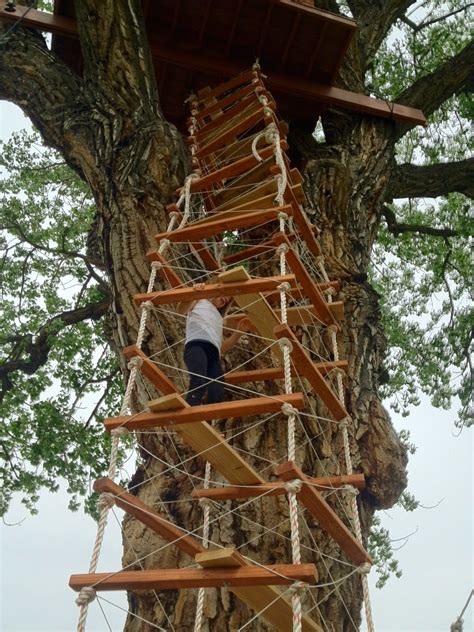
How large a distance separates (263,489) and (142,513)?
1.29 ft

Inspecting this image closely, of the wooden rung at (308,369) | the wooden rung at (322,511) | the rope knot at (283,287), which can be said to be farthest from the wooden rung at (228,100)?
the wooden rung at (322,511)

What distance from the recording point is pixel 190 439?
2.04m

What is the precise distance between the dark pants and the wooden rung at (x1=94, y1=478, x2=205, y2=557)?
0.60m

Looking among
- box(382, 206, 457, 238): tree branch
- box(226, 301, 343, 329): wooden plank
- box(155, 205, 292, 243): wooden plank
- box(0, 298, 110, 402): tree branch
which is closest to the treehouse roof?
box(382, 206, 457, 238): tree branch

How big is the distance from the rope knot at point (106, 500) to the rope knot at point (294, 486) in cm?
53

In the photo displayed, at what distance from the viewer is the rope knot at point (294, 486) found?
1.82m

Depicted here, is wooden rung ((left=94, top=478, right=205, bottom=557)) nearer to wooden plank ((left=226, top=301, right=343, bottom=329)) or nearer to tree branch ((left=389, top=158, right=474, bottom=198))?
wooden plank ((left=226, top=301, right=343, bottom=329))

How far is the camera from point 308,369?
2.39 m

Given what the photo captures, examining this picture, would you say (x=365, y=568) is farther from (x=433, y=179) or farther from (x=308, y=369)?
(x=433, y=179)

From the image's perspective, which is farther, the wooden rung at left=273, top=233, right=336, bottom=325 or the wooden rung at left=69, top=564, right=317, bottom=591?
the wooden rung at left=273, top=233, right=336, bottom=325

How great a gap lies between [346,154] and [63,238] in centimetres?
338

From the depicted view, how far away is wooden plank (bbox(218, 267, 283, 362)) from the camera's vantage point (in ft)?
7.81

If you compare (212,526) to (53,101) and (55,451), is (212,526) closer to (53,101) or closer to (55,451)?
(53,101)

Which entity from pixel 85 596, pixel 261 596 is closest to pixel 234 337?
pixel 261 596
